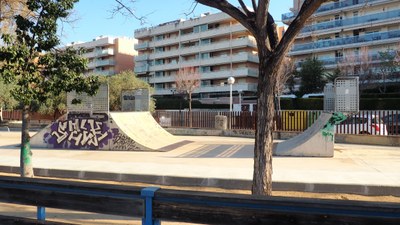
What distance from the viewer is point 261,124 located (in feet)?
19.8

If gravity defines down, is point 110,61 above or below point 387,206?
above

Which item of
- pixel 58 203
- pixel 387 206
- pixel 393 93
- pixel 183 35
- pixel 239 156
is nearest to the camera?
pixel 387 206

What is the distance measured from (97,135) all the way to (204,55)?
63.4m

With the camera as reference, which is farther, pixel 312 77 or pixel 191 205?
pixel 312 77

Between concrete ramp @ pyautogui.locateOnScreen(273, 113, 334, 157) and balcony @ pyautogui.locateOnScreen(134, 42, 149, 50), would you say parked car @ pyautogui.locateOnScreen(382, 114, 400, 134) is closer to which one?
concrete ramp @ pyautogui.locateOnScreen(273, 113, 334, 157)

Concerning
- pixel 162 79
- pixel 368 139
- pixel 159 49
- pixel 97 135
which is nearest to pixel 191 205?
pixel 97 135

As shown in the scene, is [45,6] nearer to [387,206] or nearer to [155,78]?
[387,206]

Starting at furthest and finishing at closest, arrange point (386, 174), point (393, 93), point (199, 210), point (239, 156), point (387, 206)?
point (393, 93)
point (239, 156)
point (386, 174)
point (199, 210)
point (387, 206)

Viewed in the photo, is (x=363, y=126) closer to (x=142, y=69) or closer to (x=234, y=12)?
(x=234, y=12)

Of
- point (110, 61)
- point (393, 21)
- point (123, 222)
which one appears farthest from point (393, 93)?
point (110, 61)

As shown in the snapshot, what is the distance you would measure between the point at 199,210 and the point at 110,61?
97.7m

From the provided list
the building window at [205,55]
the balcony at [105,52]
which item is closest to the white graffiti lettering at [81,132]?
the building window at [205,55]

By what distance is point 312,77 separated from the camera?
181 feet

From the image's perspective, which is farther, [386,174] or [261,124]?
[386,174]
